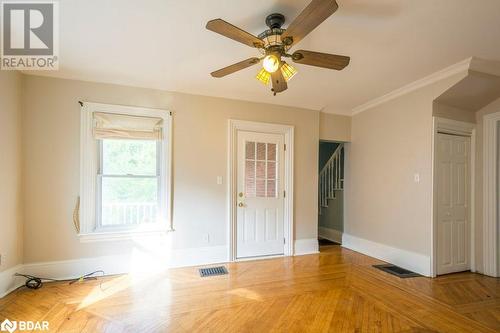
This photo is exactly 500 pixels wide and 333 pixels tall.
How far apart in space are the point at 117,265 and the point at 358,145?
433cm

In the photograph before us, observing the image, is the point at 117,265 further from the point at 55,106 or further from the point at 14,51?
the point at 14,51

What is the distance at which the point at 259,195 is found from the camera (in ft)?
13.2

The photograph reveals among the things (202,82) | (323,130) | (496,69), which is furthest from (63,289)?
A: (496,69)

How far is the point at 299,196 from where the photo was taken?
4277 millimetres

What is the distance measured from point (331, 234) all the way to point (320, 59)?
415 centimetres

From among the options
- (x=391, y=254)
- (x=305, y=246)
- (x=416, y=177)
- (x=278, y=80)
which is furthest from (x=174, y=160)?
(x=391, y=254)

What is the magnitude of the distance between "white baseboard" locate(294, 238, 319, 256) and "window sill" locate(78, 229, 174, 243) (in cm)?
210

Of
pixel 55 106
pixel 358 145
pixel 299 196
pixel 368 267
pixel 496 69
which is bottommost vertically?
pixel 368 267

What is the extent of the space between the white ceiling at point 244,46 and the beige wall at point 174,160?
0.24m

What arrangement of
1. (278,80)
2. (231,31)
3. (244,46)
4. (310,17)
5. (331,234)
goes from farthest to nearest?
(331,234) < (244,46) < (278,80) < (231,31) < (310,17)

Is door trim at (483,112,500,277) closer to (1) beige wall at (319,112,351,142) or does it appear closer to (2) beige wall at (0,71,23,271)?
(1) beige wall at (319,112,351,142)

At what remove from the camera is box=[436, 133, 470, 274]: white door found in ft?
11.1

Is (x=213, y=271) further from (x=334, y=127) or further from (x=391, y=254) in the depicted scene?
(x=334, y=127)

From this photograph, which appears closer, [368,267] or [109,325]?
[109,325]
